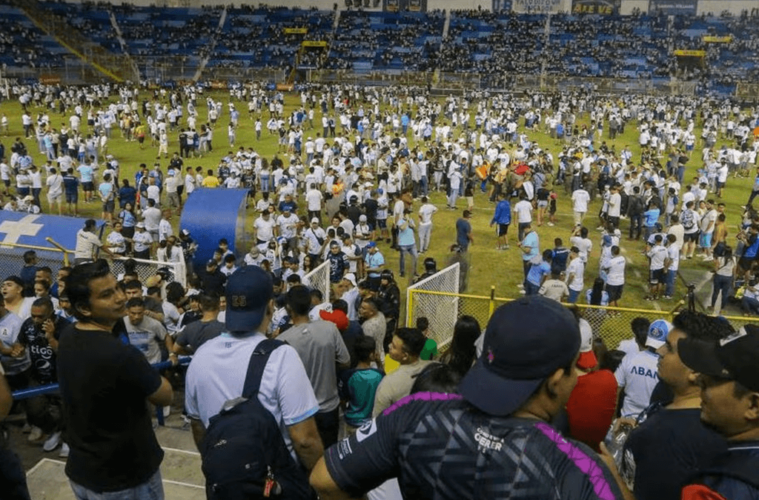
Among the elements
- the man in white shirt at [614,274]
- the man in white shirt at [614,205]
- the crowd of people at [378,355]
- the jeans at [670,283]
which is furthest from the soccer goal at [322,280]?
the man in white shirt at [614,205]

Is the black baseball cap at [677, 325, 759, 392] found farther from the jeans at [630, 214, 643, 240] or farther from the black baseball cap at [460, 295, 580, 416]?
the jeans at [630, 214, 643, 240]

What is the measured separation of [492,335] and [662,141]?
28.9 meters

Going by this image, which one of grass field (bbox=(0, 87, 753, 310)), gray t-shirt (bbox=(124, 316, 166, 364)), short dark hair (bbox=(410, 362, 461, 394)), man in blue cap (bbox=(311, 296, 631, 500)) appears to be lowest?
grass field (bbox=(0, 87, 753, 310))

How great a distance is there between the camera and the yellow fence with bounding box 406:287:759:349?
28.8 ft

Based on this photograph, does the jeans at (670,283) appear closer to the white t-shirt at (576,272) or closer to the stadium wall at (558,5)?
the white t-shirt at (576,272)

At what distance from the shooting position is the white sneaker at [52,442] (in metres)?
5.81

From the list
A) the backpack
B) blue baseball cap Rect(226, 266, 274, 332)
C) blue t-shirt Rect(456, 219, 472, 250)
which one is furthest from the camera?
blue t-shirt Rect(456, 219, 472, 250)

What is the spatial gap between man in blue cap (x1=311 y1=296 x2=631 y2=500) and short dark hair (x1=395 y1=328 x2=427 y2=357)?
2739 mm

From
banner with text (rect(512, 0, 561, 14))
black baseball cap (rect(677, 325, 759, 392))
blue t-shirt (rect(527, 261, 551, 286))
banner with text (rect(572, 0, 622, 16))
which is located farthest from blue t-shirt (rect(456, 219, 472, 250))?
banner with text (rect(572, 0, 622, 16))

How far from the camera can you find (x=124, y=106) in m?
31.2

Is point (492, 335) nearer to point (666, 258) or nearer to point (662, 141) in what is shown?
point (666, 258)

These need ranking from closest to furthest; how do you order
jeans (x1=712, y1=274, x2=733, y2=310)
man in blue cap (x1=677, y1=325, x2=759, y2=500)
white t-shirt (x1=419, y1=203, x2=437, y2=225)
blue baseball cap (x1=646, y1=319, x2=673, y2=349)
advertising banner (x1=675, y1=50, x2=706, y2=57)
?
man in blue cap (x1=677, y1=325, x2=759, y2=500) < blue baseball cap (x1=646, y1=319, x2=673, y2=349) < jeans (x1=712, y1=274, x2=733, y2=310) < white t-shirt (x1=419, y1=203, x2=437, y2=225) < advertising banner (x1=675, y1=50, x2=706, y2=57)

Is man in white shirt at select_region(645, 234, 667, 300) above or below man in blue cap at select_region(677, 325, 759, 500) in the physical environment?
below

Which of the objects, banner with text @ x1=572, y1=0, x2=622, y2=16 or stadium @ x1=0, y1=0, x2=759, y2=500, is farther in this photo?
banner with text @ x1=572, y1=0, x2=622, y2=16
